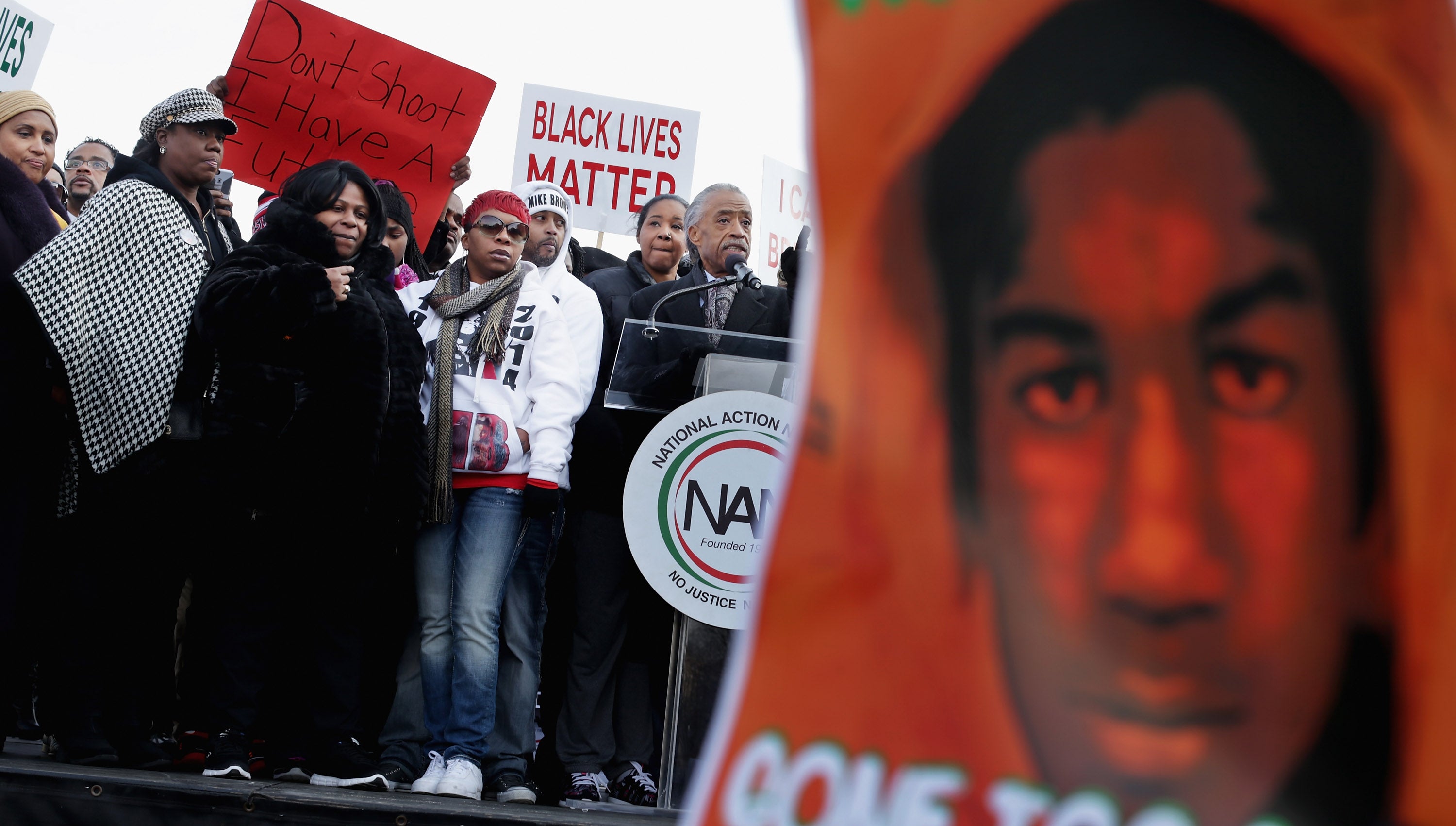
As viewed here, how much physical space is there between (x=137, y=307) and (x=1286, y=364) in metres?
3.41

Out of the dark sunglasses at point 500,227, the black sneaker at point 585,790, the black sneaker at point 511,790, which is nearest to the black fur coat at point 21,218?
the dark sunglasses at point 500,227

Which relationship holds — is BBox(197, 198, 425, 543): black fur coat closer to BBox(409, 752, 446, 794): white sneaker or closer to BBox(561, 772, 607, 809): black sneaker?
BBox(409, 752, 446, 794): white sneaker

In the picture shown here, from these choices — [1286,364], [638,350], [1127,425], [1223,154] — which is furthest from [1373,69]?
[638,350]

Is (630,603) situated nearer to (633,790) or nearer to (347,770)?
(633,790)

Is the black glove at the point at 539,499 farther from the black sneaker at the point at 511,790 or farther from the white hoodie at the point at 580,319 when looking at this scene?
the black sneaker at the point at 511,790

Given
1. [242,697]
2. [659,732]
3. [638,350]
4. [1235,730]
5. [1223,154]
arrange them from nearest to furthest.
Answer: [1235,730], [1223,154], [242,697], [638,350], [659,732]

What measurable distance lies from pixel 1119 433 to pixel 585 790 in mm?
3048

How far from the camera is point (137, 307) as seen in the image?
Result: 12.9ft

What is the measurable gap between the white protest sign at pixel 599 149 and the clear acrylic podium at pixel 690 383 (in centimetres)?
337

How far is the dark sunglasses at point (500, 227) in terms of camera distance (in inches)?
179

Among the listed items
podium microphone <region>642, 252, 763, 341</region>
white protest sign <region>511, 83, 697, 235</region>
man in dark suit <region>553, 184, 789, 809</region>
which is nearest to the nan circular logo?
man in dark suit <region>553, 184, 789, 809</region>

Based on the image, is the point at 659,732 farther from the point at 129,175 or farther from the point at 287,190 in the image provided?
the point at 129,175

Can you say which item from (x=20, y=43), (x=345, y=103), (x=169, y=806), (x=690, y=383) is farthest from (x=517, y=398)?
(x=20, y=43)

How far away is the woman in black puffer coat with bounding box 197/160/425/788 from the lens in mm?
3844
